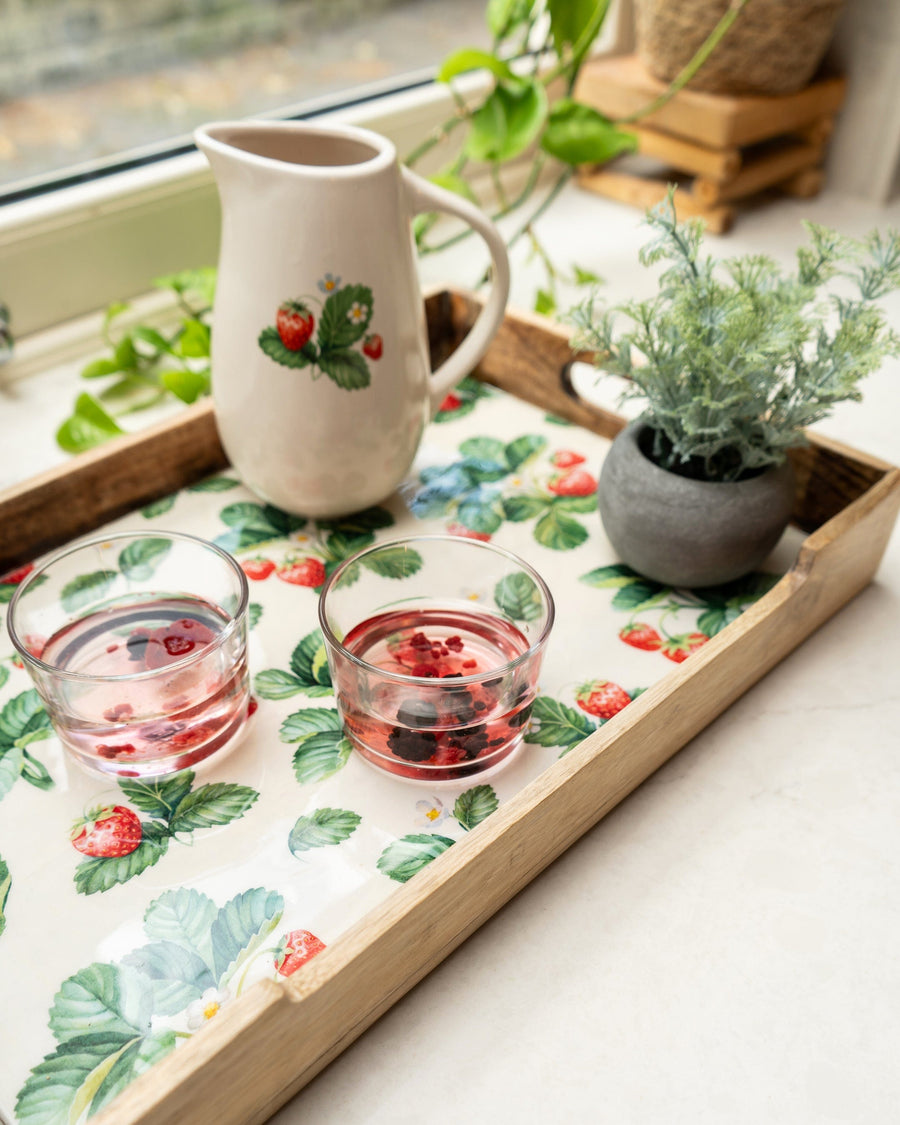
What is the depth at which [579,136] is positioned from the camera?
746 millimetres

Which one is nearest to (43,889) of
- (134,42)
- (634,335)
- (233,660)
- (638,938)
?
(233,660)

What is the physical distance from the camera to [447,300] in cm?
66

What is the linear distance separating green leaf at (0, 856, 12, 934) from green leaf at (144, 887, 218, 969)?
0.16 feet

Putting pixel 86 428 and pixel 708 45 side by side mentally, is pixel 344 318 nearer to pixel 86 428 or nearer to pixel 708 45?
pixel 86 428

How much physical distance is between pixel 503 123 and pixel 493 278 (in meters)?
0.24

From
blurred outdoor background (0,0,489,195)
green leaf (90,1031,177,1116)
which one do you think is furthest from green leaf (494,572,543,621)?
blurred outdoor background (0,0,489,195)

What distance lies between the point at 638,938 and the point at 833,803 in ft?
0.36

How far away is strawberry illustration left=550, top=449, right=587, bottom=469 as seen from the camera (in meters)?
0.59

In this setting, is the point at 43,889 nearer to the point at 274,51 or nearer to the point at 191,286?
the point at 191,286

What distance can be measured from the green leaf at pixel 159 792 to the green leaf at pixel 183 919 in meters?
0.04

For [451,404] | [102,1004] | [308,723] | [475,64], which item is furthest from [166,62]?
[102,1004]

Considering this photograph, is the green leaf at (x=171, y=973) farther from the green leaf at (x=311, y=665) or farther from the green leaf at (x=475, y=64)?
the green leaf at (x=475, y=64)

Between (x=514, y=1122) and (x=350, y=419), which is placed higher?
(x=350, y=419)

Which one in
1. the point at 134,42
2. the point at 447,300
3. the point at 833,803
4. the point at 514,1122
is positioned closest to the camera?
the point at 514,1122
